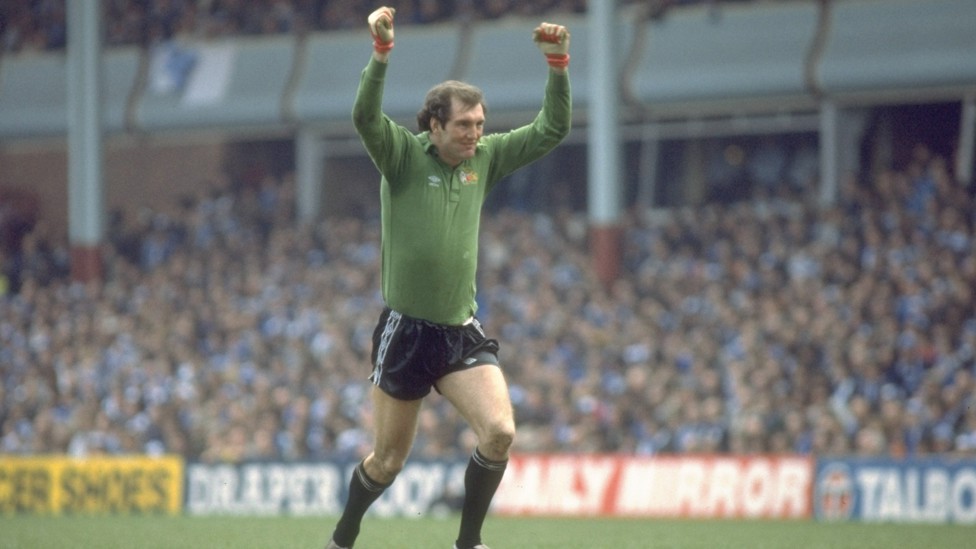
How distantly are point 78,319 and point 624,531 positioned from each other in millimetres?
15449

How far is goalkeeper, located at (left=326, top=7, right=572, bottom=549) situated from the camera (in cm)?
798

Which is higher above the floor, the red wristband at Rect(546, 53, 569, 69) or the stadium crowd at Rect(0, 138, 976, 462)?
the red wristband at Rect(546, 53, 569, 69)

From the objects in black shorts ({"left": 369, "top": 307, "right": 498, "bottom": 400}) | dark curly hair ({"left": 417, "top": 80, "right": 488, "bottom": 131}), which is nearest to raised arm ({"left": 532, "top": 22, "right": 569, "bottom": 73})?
dark curly hair ({"left": 417, "top": 80, "right": 488, "bottom": 131})

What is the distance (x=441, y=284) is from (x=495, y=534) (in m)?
6.73

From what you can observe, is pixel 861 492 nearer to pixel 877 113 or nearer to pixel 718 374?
pixel 718 374

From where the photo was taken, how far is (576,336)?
21.8m

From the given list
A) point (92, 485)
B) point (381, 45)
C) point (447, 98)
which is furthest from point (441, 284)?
point (92, 485)

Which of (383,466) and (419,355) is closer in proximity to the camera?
(419,355)

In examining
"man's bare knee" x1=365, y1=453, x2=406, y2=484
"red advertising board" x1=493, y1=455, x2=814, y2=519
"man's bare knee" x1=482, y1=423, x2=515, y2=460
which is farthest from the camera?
"red advertising board" x1=493, y1=455, x2=814, y2=519

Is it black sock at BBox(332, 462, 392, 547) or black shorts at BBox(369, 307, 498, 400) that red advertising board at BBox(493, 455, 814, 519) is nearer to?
black sock at BBox(332, 462, 392, 547)

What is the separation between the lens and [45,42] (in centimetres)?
3241

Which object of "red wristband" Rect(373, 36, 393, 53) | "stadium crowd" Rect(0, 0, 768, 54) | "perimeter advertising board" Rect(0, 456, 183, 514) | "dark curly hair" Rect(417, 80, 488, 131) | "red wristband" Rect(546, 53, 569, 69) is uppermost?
"stadium crowd" Rect(0, 0, 768, 54)

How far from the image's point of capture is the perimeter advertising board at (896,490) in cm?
1622

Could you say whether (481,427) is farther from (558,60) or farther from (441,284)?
(558,60)
